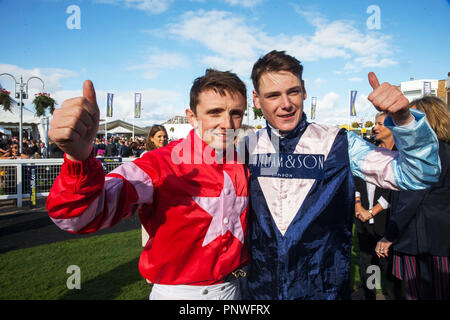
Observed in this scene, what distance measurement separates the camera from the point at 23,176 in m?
7.61

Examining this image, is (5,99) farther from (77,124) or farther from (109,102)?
(77,124)

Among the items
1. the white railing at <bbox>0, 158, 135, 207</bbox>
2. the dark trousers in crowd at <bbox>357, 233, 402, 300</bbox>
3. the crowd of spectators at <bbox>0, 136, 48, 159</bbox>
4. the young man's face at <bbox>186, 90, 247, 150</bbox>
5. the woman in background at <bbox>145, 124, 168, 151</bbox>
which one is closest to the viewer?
the young man's face at <bbox>186, 90, 247, 150</bbox>

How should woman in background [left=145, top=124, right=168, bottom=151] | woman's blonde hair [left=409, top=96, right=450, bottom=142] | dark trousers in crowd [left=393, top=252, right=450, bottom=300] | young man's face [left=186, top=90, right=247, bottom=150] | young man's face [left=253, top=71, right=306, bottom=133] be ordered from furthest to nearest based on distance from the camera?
1. woman in background [left=145, top=124, right=168, bottom=151]
2. woman's blonde hair [left=409, top=96, right=450, bottom=142]
3. dark trousers in crowd [left=393, top=252, right=450, bottom=300]
4. young man's face [left=253, top=71, right=306, bottom=133]
5. young man's face [left=186, top=90, right=247, bottom=150]

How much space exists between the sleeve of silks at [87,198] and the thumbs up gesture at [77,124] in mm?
53

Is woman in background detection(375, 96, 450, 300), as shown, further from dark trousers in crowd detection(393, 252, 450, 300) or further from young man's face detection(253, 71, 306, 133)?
young man's face detection(253, 71, 306, 133)

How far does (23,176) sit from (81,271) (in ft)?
16.9

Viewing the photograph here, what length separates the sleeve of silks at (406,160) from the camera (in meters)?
1.21

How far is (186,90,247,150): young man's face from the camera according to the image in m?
1.48

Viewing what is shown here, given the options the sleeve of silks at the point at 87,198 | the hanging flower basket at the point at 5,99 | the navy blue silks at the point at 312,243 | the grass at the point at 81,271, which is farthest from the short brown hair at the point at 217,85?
the hanging flower basket at the point at 5,99

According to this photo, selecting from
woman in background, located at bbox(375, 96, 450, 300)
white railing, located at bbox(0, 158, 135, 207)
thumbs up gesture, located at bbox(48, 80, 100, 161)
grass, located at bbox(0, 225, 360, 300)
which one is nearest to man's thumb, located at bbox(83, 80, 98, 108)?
thumbs up gesture, located at bbox(48, 80, 100, 161)

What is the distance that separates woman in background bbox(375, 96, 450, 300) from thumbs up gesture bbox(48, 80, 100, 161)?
2311 mm

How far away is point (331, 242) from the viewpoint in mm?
1553

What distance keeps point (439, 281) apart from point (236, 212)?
5.49ft
